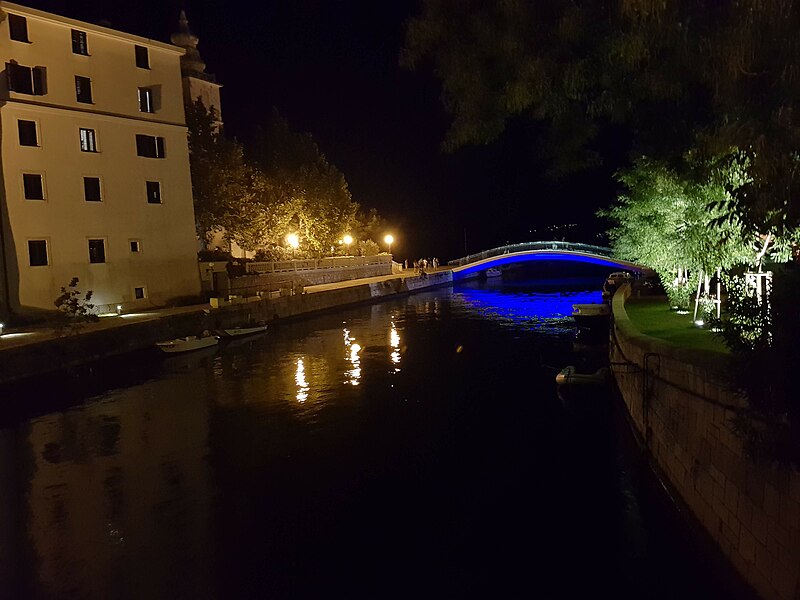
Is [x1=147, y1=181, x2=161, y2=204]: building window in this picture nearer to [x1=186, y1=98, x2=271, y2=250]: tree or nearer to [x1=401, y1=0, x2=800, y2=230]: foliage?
[x1=186, y1=98, x2=271, y2=250]: tree

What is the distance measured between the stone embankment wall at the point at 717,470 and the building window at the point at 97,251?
23837mm

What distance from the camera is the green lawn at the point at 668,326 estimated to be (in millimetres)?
13180

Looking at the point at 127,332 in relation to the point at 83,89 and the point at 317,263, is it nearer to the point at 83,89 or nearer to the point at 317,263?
the point at 83,89

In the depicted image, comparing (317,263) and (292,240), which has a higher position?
(292,240)

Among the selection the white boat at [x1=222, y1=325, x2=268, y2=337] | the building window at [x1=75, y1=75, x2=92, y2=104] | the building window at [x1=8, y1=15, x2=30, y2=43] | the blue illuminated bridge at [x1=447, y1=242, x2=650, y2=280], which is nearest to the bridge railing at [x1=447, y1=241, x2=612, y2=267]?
the blue illuminated bridge at [x1=447, y1=242, x2=650, y2=280]

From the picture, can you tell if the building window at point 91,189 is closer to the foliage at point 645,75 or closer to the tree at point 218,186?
the tree at point 218,186

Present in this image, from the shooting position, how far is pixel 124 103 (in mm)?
29328

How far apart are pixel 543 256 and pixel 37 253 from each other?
46249mm

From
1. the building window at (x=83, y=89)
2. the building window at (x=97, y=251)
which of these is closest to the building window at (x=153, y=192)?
the building window at (x=97, y=251)

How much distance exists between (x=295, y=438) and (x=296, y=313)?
22713mm

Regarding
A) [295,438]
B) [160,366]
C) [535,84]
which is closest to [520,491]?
[295,438]

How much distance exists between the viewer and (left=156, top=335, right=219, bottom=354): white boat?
25.8 meters

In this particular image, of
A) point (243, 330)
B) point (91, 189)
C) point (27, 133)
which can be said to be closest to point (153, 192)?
point (91, 189)

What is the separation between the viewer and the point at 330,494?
38.5 ft
